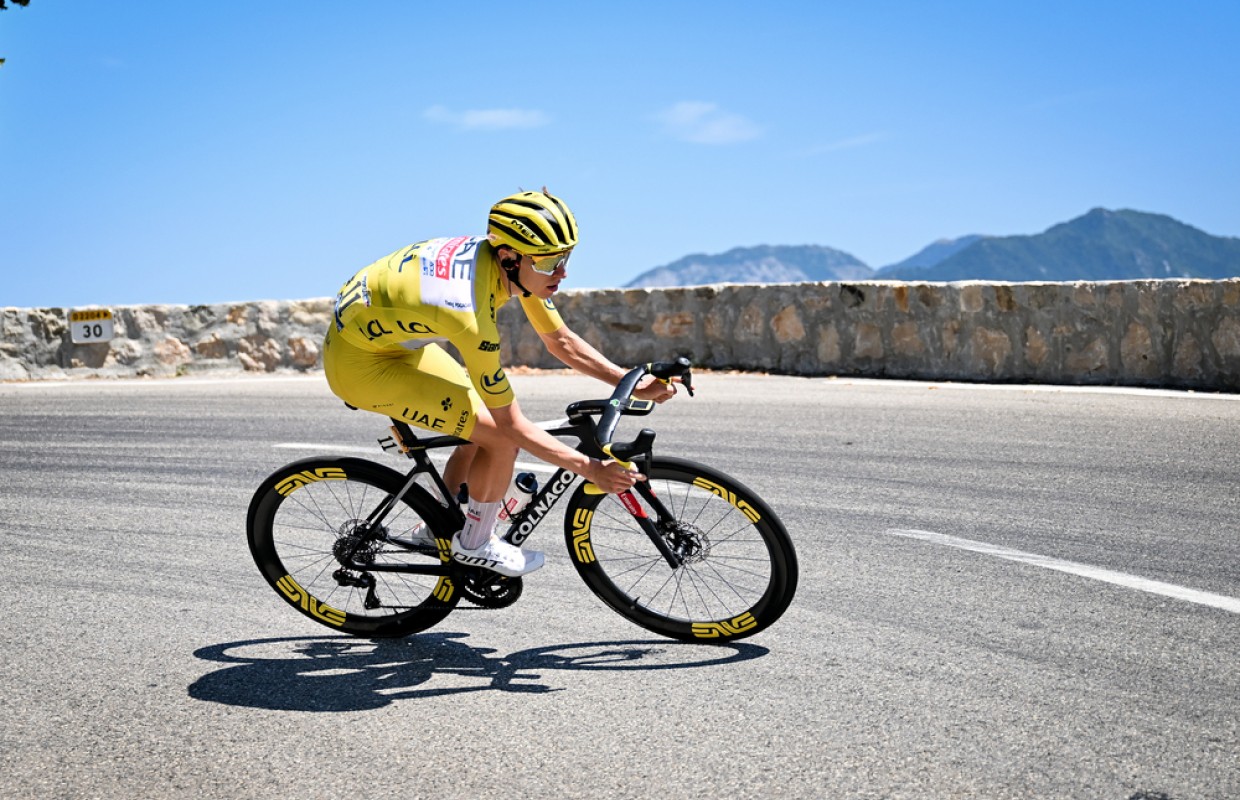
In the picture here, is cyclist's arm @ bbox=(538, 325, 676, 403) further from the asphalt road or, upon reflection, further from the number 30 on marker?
the number 30 on marker

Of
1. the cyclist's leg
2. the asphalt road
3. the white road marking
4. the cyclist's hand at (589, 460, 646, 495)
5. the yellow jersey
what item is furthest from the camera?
the white road marking

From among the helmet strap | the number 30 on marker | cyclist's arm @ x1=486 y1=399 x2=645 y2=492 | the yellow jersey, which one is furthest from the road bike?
the number 30 on marker

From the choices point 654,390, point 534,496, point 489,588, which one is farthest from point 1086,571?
point 489,588

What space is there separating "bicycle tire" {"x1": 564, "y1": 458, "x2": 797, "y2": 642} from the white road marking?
1838 millimetres

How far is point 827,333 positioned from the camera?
44.9 ft

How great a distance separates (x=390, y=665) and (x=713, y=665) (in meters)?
1.24

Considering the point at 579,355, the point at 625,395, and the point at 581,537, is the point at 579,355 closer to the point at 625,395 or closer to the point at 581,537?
the point at 625,395

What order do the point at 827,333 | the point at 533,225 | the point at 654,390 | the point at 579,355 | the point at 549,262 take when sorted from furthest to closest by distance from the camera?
1. the point at 827,333
2. the point at 579,355
3. the point at 654,390
4. the point at 549,262
5. the point at 533,225

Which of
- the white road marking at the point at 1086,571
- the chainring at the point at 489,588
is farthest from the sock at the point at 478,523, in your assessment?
the white road marking at the point at 1086,571

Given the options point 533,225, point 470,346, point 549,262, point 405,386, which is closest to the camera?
point 470,346

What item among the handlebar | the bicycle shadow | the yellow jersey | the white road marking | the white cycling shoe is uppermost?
the yellow jersey

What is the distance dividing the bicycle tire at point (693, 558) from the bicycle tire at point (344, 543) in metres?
0.60

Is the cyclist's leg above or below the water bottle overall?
above

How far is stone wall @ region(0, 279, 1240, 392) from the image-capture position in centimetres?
1191
